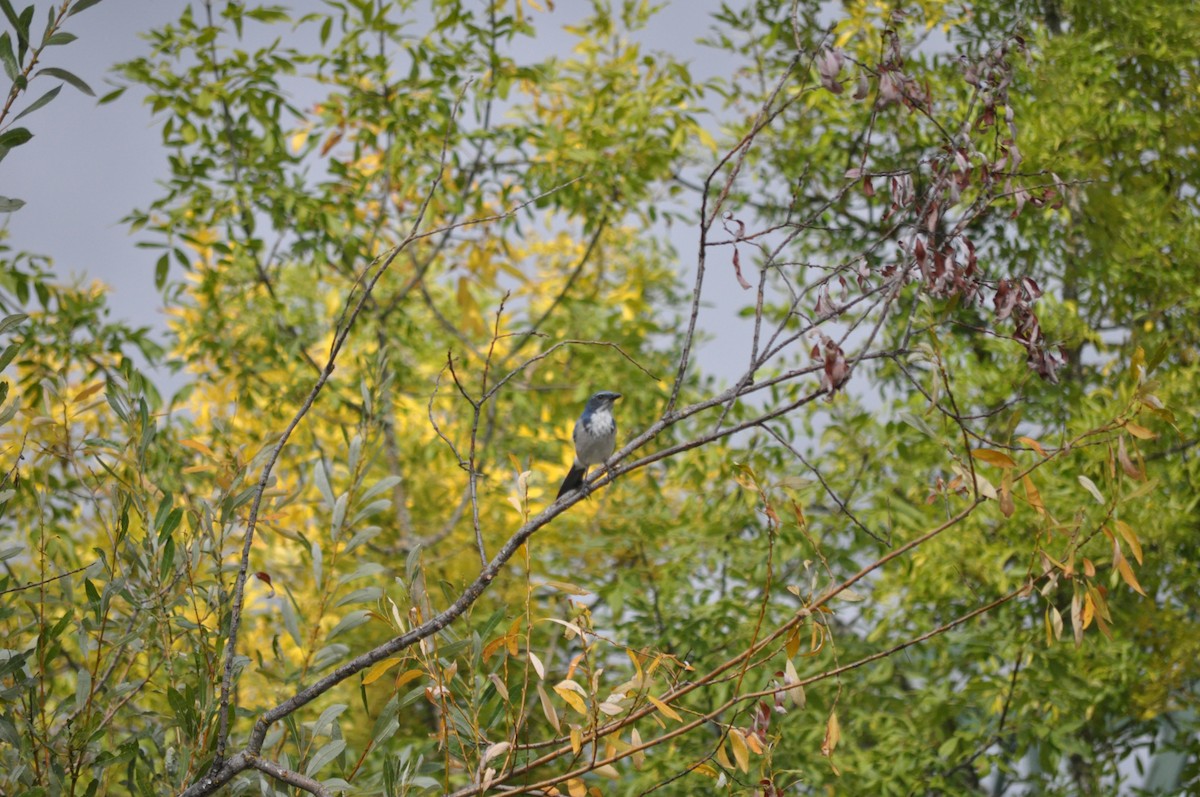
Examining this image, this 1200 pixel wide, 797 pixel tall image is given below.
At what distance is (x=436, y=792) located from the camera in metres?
2.17

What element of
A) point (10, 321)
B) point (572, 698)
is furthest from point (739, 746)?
point (10, 321)

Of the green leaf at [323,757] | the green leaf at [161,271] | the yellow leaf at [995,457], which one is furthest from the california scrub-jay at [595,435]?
the yellow leaf at [995,457]

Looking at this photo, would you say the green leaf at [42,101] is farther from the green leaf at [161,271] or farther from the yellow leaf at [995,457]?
the green leaf at [161,271]

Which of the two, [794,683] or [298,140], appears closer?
[794,683]

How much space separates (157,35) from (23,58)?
3233 millimetres

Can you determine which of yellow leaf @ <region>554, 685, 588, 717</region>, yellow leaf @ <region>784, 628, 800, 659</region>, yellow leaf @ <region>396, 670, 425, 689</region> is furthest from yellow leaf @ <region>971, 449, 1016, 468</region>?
yellow leaf @ <region>396, 670, 425, 689</region>

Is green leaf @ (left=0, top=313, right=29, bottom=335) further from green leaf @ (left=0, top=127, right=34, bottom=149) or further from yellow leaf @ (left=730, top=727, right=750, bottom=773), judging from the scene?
yellow leaf @ (left=730, top=727, right=750, bottom=773)

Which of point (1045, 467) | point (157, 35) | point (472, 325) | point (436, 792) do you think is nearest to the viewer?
point (436, 792)

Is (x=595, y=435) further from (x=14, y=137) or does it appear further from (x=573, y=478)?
(x=14, y=137)

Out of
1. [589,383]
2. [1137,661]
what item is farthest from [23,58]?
[1137,661]

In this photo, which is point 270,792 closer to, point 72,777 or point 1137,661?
point 72,777

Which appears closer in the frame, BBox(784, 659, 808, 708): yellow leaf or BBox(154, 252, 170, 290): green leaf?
BBox(784, 659, 808, 708): yellow leaf

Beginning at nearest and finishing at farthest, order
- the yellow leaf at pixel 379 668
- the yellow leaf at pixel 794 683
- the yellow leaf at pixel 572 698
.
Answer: the yellow leaf at pixel 794 683, the yellow leaf at pixel 572 698, the yellow leaf at pixel 379 668

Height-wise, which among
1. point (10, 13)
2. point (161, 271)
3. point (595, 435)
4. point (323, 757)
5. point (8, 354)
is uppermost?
point (161, 271)
